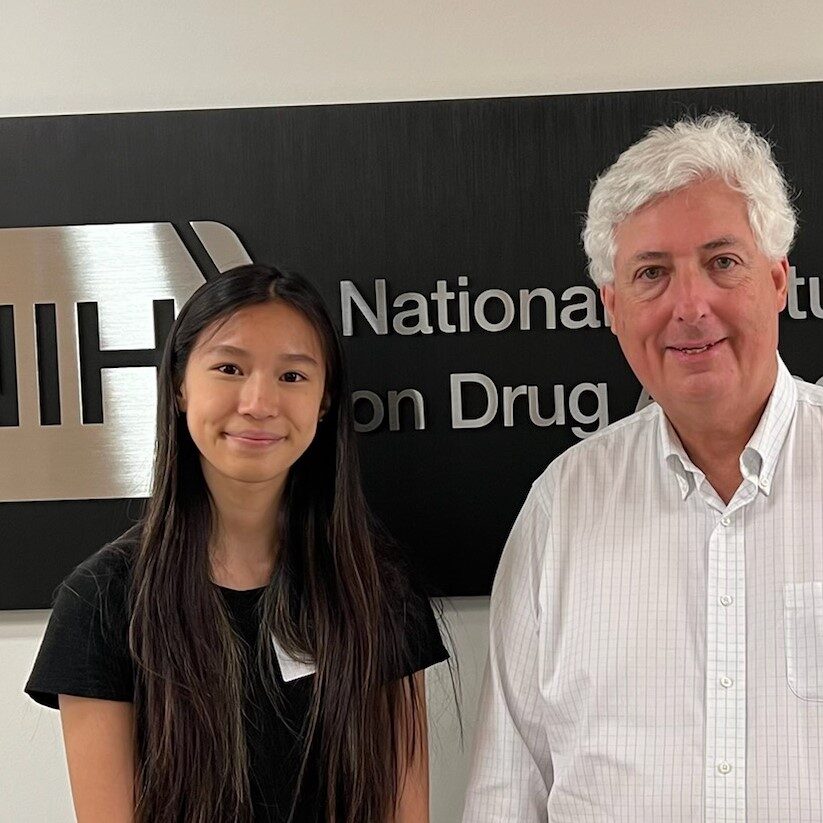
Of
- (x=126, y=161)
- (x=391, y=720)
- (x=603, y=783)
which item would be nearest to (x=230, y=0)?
(x=126, y=161)

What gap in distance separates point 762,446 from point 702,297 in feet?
0.91

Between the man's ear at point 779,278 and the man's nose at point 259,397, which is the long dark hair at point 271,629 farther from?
the man's ear at point 779,278

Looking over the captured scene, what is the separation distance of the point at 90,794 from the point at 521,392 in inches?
44.2

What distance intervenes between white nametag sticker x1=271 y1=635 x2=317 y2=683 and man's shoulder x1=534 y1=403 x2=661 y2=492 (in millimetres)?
528

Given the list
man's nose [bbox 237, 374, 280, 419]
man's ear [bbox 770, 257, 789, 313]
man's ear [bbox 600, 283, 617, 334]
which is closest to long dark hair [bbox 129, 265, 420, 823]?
man's nose [bbox 237, 374, 280, 419]

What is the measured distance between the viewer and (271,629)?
1899 mm

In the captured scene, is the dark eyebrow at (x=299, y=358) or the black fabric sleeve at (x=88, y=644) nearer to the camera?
the black fabric sleeve at (x=88, y=644)

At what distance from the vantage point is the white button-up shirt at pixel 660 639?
1682mm

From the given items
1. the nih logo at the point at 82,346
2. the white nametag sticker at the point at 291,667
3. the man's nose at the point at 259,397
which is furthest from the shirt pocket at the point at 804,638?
the nih logo at the point at 82,346

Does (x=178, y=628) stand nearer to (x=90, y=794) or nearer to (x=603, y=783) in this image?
(x=90, y=794)

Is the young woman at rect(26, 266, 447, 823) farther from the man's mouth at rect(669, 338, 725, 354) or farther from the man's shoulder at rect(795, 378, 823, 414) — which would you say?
the man's shoulder at rect(795, 378, 823, 414)

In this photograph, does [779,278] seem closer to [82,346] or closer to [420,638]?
[420,638]

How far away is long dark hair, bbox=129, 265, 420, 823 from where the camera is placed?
1821mm

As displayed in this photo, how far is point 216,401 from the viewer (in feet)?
6.08
